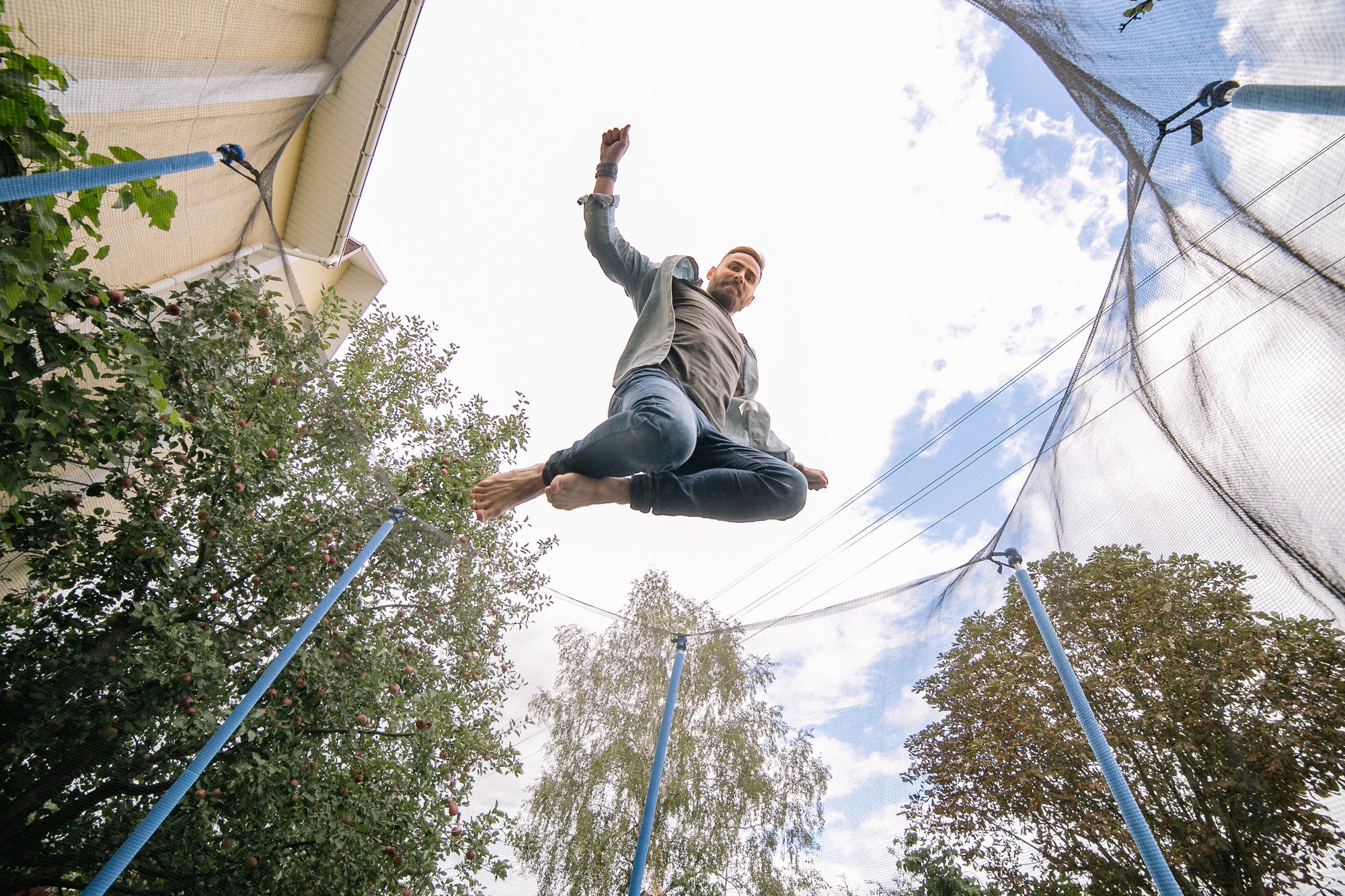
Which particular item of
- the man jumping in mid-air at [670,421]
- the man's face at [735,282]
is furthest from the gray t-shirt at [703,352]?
the man's face at [735,282]

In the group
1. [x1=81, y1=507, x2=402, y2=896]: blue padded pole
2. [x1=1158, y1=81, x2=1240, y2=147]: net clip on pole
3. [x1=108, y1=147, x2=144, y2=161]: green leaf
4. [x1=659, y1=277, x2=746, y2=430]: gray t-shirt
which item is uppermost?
[x1=659, y1=277, x2=746, y2=430]: gray t-shirt

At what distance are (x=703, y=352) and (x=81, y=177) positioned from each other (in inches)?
52.6

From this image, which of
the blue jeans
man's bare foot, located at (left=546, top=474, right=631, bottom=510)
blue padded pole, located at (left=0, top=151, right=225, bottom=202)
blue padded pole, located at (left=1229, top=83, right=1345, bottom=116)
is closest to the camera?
blue padded pole, located at (left=1229, top=83, right=1345, bottom=116)

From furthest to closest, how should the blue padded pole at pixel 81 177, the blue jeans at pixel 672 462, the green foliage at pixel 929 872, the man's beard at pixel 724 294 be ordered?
the man's beard at pixel 724 294
the green foliage at pixel 929 872
the blue jeans at pixel 672 462
the blue padded pole at pixel 81 177

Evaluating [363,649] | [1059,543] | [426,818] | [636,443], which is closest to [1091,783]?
[1059,543]

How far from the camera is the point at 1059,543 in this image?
186 cm

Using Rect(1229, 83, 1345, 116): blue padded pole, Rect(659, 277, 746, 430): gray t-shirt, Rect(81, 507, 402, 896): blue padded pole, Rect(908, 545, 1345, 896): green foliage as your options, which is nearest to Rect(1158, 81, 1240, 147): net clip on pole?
Rect(1229, 83, 1345, 116): blue padded pole

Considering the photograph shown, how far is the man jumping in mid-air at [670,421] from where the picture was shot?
1.46 m

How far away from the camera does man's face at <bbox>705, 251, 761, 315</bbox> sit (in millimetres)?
2207

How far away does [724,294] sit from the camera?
2205 mm

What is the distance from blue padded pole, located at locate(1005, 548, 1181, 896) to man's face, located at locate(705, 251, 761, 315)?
3.99 feet

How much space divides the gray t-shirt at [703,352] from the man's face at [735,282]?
11 cm

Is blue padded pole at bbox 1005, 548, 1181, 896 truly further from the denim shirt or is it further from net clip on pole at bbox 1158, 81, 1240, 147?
net clip on pole at bbox 1158, 81, 1240, 147

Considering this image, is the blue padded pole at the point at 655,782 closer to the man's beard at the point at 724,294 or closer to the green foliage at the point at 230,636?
the green foliage at the point at 230,636
